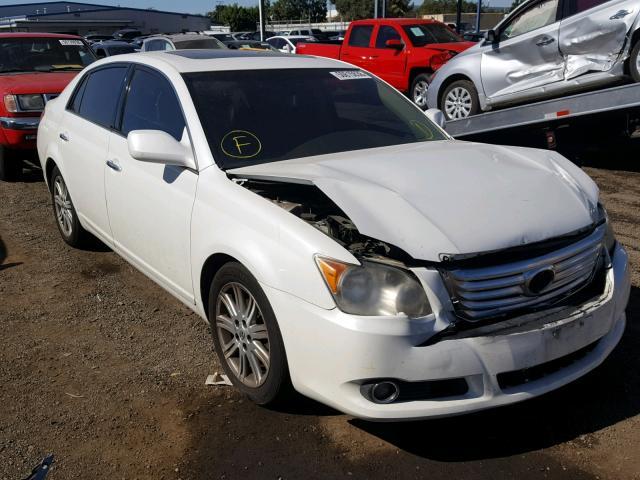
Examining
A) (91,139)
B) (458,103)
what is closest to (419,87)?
(458,103)

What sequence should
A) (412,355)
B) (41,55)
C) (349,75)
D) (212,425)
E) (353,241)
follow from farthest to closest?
(41,55) < (349,75) < (212,425) < (353,241) < (412,355)

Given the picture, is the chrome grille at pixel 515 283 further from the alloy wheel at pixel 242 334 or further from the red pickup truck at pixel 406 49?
the red pickup truck at pixel 406 49

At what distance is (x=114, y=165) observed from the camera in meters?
4.31

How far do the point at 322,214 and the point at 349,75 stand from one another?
1627 mm

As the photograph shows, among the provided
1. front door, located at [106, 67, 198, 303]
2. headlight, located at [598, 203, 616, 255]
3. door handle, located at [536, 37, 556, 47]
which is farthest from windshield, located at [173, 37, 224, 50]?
headlight, located at [598, 203, 616, 255]

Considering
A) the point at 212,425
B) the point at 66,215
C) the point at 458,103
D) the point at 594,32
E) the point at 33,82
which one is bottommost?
the point at 212,425

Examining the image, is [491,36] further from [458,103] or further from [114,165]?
[114,165]

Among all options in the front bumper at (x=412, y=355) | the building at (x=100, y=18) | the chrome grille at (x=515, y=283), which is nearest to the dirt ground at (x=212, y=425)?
the front bumper at (x=412, y=355)

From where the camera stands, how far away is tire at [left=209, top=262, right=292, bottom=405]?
298cm

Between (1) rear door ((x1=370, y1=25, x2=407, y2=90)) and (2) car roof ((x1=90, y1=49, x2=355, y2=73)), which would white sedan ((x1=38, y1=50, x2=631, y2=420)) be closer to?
(2) car roof ((x1=90, y1=49, x2=355, y2=73))

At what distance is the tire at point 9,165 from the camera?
834 cm

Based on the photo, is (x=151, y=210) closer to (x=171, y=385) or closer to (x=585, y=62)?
(x=171, y=385)

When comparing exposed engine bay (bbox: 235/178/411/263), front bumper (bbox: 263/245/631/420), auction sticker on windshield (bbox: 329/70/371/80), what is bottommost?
front bumper (bbox: 263/245/631/420)

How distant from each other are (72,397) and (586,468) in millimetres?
2522
